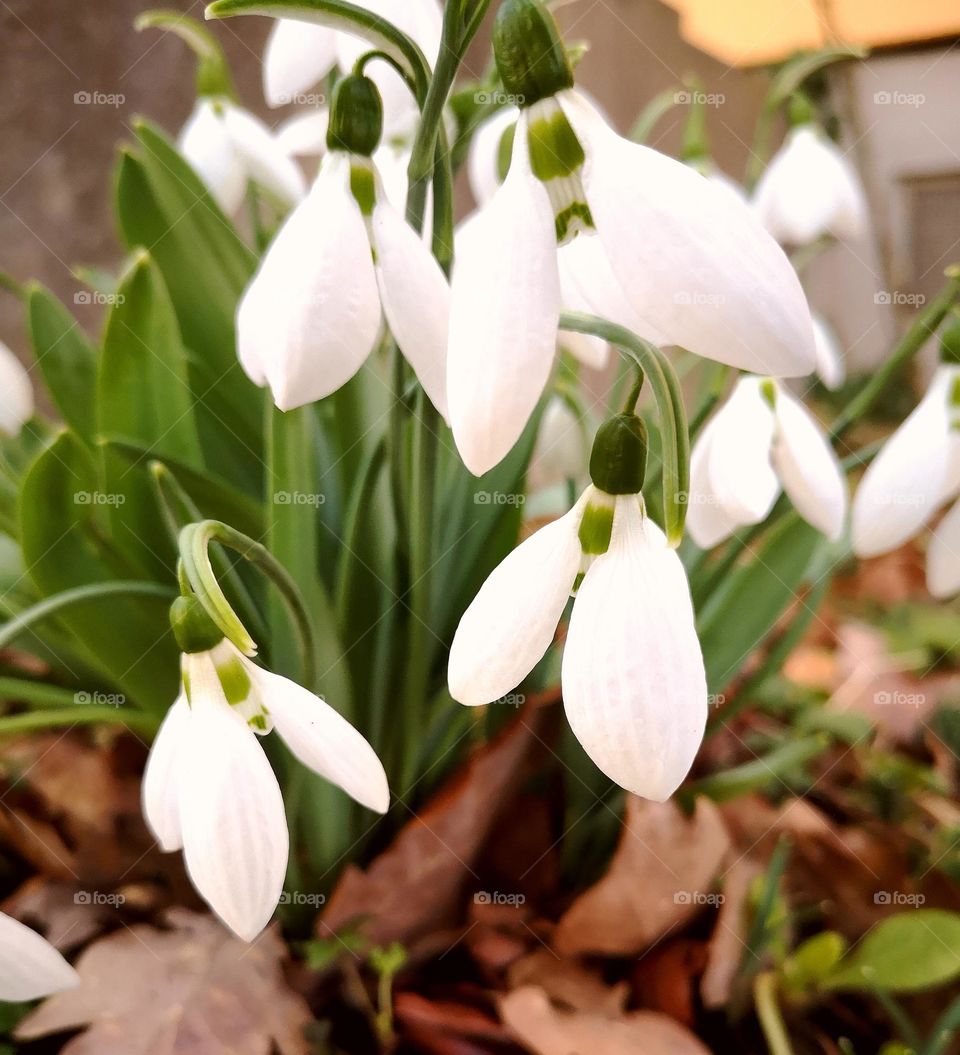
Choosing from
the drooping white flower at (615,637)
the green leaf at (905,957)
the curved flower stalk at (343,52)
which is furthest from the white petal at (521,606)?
the green leaf at (905,957)

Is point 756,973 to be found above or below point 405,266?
below

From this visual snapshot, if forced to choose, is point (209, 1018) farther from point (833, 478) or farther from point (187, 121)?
point (187, 121)

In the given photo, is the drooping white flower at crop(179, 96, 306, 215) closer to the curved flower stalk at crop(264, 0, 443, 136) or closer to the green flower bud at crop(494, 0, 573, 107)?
the curved flower stalk at crop(264, 0, 443, 136)

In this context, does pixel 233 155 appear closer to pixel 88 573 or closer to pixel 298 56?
pixel 298 56

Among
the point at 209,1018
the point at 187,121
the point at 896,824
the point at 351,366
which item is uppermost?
the point at 187,121

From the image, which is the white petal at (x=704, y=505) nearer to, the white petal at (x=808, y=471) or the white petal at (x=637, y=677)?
the white petal at (x=808, y=471)

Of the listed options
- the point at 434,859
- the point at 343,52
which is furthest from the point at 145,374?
the point at 434,859

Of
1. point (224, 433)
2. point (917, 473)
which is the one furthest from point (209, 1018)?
point (917, 473)
